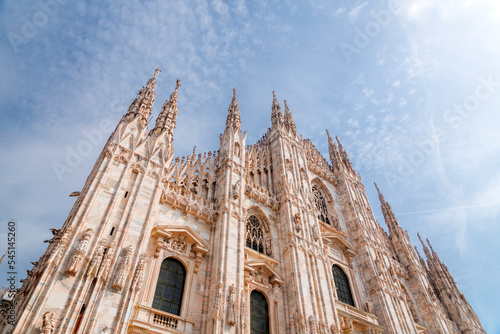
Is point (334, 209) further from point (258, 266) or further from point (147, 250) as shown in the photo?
point (147, 250)

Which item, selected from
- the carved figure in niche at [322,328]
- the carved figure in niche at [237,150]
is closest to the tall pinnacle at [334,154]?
the carved figure in niche at [237,150]

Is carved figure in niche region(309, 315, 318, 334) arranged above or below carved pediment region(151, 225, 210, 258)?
below

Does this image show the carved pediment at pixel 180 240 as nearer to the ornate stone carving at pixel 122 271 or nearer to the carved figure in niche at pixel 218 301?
the carved figure in niche at pixel 218 301

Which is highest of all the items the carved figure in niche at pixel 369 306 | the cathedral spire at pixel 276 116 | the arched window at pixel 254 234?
the cathedral spire at pixel 276 116

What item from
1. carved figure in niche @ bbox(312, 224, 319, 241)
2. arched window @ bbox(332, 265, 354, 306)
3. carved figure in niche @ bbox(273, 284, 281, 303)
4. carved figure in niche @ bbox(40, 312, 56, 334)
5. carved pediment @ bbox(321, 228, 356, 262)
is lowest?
carved figure in niche @ bbox(40, 312, 56, 334)

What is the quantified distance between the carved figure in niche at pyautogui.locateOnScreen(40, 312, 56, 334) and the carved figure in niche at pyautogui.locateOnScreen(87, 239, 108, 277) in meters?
1.67

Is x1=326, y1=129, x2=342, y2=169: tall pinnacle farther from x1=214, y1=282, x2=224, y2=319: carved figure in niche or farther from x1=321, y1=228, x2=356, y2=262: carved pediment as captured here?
x1=214, y1=282, x2=224, y2=319: carved figure in niche

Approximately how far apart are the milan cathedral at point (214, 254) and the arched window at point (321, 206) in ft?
0.42

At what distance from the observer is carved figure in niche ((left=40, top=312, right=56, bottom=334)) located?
30.2 feet

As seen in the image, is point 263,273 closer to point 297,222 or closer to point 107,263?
point 297,222

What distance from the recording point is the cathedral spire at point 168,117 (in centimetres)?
1828

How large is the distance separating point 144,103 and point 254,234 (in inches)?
384

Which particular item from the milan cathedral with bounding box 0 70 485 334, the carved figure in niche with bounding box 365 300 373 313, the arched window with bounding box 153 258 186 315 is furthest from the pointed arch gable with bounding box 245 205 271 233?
the carved figure in niche with bounding box 365 300 373 313

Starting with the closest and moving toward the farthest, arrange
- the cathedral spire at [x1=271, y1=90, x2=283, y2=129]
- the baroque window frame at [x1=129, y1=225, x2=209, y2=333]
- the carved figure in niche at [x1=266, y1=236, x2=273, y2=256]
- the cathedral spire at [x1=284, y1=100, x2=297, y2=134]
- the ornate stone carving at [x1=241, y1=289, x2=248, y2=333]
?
1. the baroque window frame at [x1=129, y1=225, x2=209, y2=333]
2. the ornate stone carving at [x1=241, y1=289, x2=248, y2=333]
3. the carved figure in niche at [x1=266, y1=236, x2=273, y2=256]
4. the cathedral spire at [x1=271, y1=90, x2=283, y2=129]
5. the cathedral spire at [x1=284, y1=100, x2=297, y2=134]
